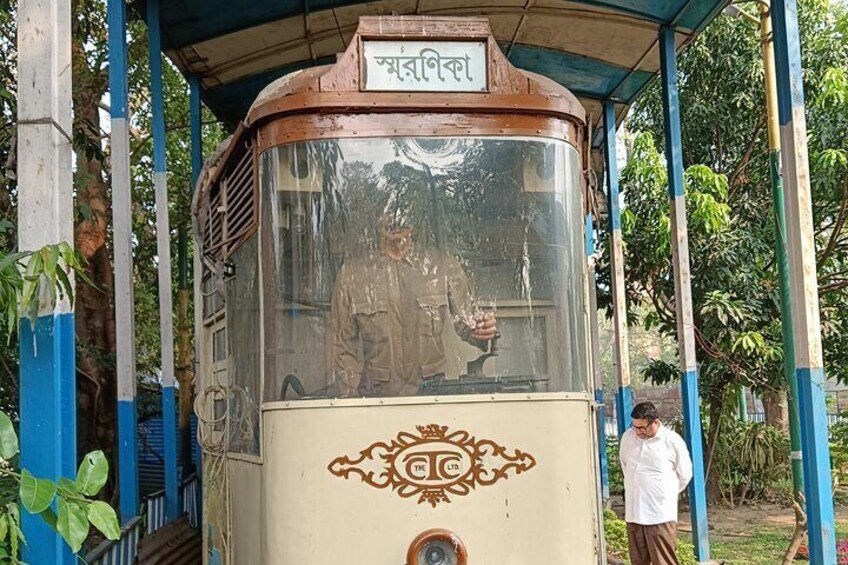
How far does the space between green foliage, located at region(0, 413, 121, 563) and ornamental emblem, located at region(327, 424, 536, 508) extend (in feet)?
3.29

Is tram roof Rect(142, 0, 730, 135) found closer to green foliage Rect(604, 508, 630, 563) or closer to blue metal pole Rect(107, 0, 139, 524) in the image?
blue metal pole Rect(107, 0, 139, 524)

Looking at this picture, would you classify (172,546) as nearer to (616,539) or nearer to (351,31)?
(616,539)

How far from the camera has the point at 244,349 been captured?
4.21m

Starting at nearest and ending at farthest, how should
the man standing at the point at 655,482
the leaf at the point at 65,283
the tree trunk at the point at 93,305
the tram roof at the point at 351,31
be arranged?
the leaf at the point at 65,283, the man standing at the point at 655,482, the tram roof at the point at 351,31, the tree trunk at the point at 93,305

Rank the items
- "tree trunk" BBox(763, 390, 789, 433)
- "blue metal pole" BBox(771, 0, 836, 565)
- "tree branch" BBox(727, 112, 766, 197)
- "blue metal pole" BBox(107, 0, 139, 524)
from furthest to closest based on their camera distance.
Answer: "tree trunk" BBox(763, 390, 789, 433)
"tree branch" BBox(727, 112, 766, 197)
"blue metal pole" BBox(107, 0, 139, 524)
"blue metal pole" BBox(771, 0, 836, 565)

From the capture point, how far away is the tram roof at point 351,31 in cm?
777

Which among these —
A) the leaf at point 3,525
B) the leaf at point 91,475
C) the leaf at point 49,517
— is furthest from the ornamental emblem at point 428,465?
the leaf at point 3,525

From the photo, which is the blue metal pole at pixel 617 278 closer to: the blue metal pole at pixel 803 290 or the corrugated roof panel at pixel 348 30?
the corrugated roof panel at pixel 348 30

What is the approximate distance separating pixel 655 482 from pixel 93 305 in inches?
255

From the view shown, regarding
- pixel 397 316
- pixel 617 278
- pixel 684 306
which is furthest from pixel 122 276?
pixel 617 278

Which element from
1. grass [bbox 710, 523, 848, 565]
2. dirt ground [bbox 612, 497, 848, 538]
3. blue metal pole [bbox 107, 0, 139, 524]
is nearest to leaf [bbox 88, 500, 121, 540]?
blue metal pole [bbox 107, 0, 139, 524]

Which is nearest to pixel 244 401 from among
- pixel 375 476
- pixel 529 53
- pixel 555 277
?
pixel 375 476

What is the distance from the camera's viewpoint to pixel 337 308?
379 centimetres

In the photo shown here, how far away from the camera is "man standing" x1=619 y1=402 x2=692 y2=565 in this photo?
6.18 metres
